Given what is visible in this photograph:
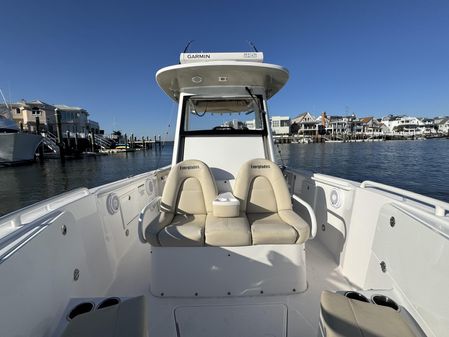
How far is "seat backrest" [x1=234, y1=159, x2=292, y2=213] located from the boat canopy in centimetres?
122

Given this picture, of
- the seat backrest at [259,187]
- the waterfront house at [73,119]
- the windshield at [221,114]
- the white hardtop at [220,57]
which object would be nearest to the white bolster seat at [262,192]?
the seat backrest at [259,187]

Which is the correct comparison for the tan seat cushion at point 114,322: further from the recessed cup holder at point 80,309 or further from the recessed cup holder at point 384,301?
the recessed cup holder at point 384,301

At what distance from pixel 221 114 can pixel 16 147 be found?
25.2 metres

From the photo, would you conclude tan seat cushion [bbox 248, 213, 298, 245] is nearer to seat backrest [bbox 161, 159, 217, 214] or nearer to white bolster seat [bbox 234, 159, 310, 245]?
white bolster seat [bbox 234, 159, 310, 245]

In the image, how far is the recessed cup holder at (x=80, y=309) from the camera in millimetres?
1386

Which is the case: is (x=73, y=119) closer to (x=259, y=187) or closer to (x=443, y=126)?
(x=259, y=187)

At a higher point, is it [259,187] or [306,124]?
[306,124]

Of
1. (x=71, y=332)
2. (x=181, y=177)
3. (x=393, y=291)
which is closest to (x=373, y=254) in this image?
(x=393, y=291)

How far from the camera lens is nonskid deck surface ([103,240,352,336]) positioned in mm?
1831

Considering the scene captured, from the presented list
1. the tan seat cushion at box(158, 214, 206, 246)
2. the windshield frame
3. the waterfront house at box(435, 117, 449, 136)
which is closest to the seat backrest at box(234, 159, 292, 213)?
the tan seat cushion at box(158, 214, 206, 246)

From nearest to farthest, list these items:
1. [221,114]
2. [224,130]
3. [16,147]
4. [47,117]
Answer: [224,130]
[221,114]
[16,147]
[47,117]

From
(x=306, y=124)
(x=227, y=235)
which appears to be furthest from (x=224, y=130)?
(x=306, y=124)

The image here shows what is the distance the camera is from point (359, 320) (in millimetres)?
1185

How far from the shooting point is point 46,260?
1434 millimetres
